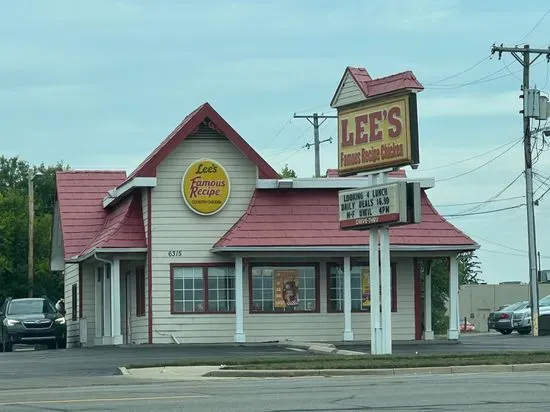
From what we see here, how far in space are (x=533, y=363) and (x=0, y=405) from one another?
444 inches

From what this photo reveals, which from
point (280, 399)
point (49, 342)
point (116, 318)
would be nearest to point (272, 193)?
point (116, 318)

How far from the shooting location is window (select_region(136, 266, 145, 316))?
1395 inches

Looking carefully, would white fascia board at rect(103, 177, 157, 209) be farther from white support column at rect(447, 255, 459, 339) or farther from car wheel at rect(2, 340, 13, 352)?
white support column at rect(447, 255, 459, 339)

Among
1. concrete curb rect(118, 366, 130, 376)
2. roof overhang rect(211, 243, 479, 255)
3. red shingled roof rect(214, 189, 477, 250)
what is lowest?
concrete curb rect(118, 366, 130, 376)

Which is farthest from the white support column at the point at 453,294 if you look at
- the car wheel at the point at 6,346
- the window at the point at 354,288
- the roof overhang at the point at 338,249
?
the car wheel at the point at 6,346

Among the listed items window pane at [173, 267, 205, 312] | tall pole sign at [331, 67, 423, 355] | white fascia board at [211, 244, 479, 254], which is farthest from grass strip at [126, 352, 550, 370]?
window pane at [173, 267, 205, 312]

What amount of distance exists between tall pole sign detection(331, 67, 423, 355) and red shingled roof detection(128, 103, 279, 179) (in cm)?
642

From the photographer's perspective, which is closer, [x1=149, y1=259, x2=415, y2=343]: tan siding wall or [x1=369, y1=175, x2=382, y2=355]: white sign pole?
[x1=369, y1=175, x2=382, y2=355]: white sign pole

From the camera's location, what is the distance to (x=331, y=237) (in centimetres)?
3444

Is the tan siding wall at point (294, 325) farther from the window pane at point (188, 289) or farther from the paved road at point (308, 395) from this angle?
the paved road at point (308, 395)

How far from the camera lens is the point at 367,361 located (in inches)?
930

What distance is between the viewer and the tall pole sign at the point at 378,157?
2662 cm

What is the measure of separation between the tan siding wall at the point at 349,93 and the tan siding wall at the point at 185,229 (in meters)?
7.11

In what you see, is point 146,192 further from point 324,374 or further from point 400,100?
point 324,374
